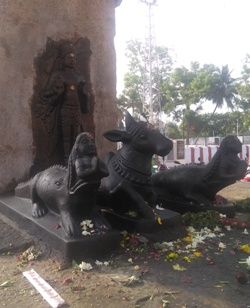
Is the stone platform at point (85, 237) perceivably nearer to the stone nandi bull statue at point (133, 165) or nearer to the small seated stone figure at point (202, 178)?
the stone nandi bull statue at point (133, 165)

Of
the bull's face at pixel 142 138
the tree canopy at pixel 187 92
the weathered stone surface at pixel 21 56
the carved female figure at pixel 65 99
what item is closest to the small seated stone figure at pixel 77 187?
the bull's face at pixel 142 138

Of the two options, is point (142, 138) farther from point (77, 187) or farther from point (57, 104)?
point (57, 104)

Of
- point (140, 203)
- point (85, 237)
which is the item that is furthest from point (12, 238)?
point (140, 203)

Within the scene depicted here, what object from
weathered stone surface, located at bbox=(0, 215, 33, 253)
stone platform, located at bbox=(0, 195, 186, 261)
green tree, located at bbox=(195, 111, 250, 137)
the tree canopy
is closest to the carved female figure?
stone platform, located at bbox=(0, 195, 186, 261)

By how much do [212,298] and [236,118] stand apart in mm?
51782

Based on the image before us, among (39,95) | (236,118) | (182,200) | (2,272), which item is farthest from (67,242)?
(236,118)

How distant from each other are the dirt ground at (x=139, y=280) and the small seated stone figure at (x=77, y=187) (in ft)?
1.33

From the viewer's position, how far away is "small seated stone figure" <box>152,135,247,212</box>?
5.04m

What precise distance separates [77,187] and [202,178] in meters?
2.15

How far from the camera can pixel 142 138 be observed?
438 cm

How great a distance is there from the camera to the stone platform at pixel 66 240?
354 centimetres

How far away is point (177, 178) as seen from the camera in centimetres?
543

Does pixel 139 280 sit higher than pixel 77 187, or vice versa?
pixel 77 187

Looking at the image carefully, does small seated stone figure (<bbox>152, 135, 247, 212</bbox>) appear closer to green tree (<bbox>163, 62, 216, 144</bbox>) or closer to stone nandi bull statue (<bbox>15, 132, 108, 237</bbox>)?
stone nandi bull statue (<bbox>15, 132, 108, 237</bbox>)
